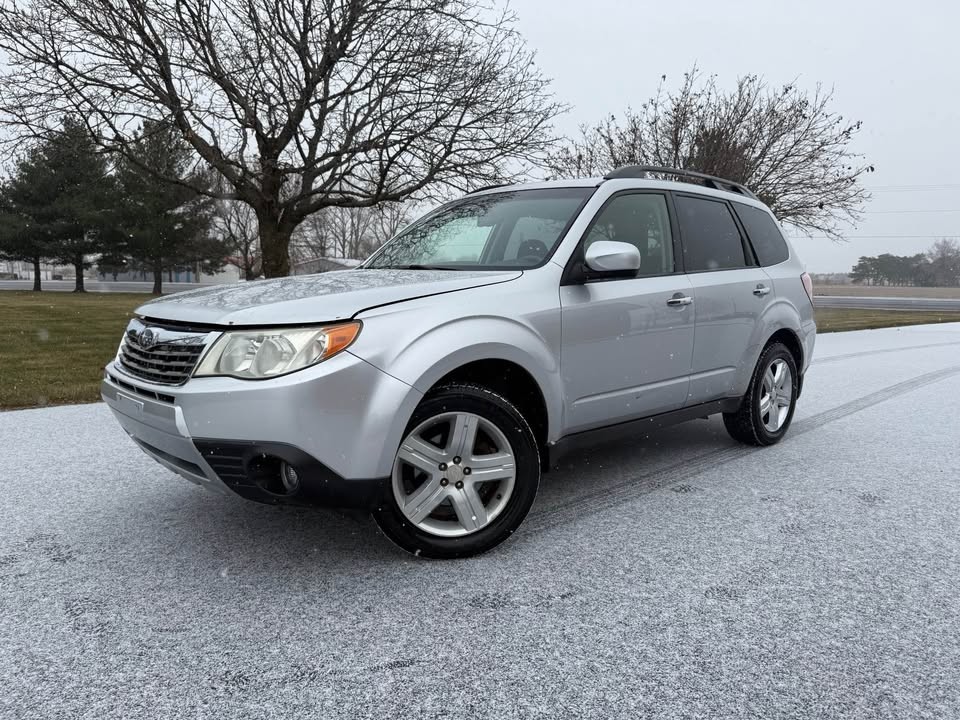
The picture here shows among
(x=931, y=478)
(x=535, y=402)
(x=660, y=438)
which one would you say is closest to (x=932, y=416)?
(x=931, y=478)

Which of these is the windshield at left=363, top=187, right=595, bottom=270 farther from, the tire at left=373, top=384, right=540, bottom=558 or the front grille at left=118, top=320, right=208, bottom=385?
the front grille at left=118, top=320, right=208, bottom=385

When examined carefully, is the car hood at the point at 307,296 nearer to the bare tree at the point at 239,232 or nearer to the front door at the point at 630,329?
the front door at the point at 630,329

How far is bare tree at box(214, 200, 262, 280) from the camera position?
47.5 m

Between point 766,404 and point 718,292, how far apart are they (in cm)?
123

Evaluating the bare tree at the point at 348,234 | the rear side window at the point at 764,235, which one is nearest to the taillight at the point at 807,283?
the rear side window at the point at 764,235

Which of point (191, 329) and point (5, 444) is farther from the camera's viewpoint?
point (5, 444)

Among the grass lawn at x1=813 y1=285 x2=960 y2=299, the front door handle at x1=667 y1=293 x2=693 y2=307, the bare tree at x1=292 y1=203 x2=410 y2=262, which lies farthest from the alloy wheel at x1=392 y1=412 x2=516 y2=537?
the grass lawn at x1=813 y1=285 x2=960 y2=299

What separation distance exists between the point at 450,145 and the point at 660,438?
10.1m

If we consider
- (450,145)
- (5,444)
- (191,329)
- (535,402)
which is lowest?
(5,444)

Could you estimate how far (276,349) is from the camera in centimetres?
288

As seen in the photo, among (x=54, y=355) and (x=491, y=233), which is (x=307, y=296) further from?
(x=54, y=355)

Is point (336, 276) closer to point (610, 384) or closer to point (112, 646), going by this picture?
point (610, 384)

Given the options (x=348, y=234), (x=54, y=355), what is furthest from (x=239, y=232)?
(x=54, y=355)

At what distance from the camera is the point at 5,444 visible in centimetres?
554
